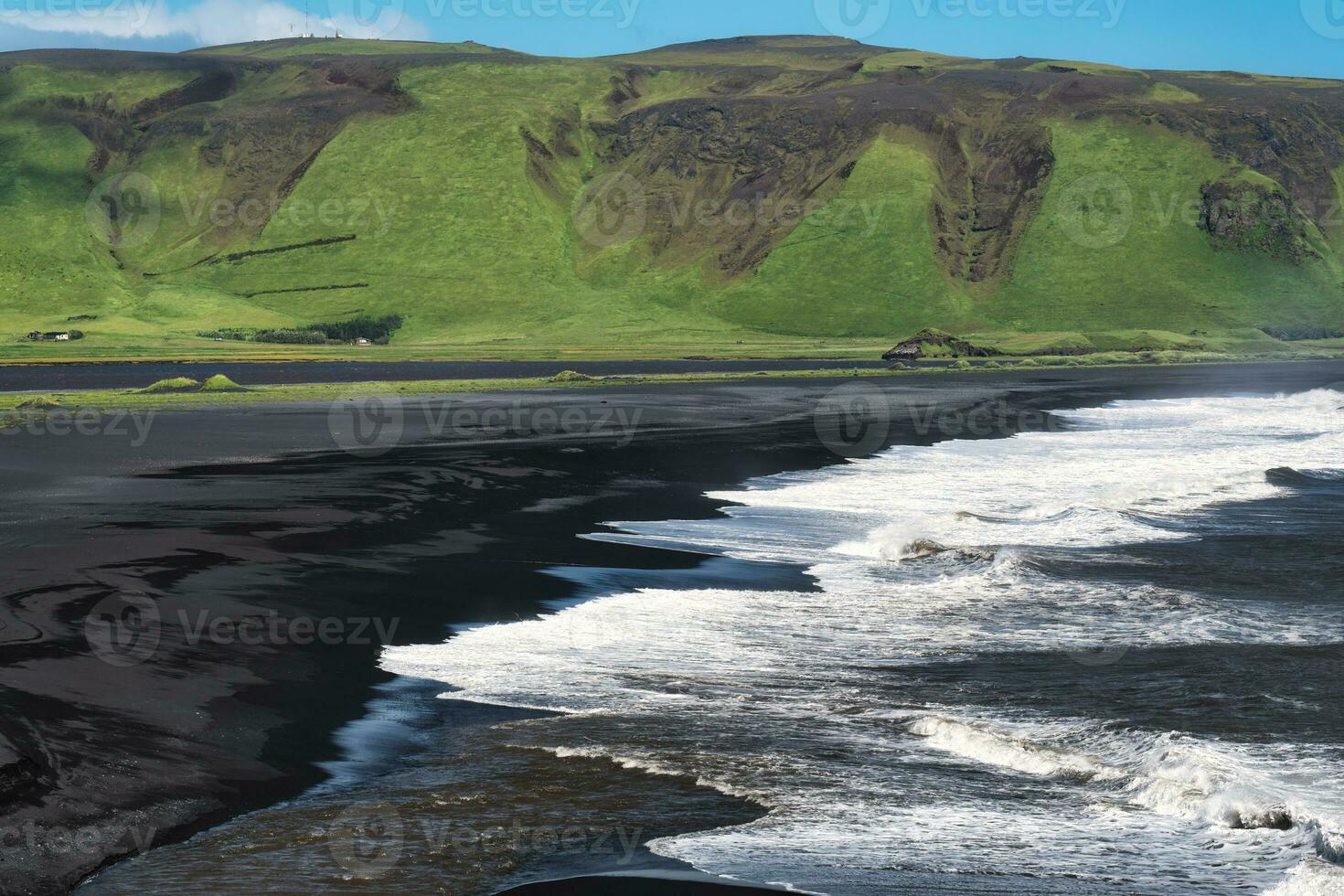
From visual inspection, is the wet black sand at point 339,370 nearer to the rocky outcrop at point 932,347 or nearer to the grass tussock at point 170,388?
the rocky outcrop at point 932,347

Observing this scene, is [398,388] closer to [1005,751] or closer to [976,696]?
[976,696]

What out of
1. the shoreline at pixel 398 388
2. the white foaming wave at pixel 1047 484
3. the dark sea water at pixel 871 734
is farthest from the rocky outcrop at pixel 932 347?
the dark sea water at pixel 871 734

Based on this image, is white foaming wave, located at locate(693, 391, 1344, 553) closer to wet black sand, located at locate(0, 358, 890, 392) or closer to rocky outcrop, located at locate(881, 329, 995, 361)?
wet black sand, located at locate(0, 358, 890, 392)

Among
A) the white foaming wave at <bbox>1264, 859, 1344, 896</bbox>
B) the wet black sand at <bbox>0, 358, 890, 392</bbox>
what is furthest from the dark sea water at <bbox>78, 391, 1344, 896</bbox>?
the wet black sand at <bbox>0, 358, 890, 392</bbox>

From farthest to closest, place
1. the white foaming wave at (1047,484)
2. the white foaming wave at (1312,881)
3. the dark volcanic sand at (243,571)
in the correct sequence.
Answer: the white foaming wave at (1047,484)
the dark volcanic sand at (243,571)
the white foaming wave at (1312,881)

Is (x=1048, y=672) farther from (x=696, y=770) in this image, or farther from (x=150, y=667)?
(x=150, y=667)

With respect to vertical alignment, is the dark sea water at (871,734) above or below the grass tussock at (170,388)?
above

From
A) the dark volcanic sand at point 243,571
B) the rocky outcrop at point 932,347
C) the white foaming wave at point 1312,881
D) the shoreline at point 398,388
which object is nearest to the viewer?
the white foaming wave at point 1312,881
